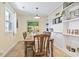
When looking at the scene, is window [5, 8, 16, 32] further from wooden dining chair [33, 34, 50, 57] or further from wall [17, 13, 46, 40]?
wall [17, 13, 46, 40]

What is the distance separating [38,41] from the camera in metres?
3.52

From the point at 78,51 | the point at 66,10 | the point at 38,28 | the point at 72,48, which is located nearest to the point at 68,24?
the point at 66,10

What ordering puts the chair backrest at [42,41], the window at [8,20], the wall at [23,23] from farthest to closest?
the wall at [23,23], the window at [8,20], the chair backrest at [42,41]

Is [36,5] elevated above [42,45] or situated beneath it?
elevated above

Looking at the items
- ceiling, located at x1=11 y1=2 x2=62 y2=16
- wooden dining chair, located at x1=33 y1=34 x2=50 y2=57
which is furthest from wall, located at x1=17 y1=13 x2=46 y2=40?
wooden dining chair, located at x1=33 y1=34 x2=50 y2=57

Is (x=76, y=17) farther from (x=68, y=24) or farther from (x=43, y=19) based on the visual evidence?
(x=43, y=19)

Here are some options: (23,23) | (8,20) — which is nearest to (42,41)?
(8,20)

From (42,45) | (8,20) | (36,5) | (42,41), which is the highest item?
(36,5)

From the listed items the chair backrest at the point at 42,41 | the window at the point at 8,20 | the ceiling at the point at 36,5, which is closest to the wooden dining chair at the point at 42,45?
the chair backrest at the point at 42,41

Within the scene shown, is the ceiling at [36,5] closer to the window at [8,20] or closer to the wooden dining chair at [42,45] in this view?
the window at [8,20]

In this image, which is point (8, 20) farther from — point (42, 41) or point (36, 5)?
point (42, 41)

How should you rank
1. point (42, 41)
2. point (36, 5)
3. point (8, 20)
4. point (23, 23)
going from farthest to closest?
1. point (23, 23)
2. point (36, 5)
3. point (8, 20)
4. point (42, 41)

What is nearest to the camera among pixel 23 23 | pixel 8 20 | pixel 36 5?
pixel 8 20

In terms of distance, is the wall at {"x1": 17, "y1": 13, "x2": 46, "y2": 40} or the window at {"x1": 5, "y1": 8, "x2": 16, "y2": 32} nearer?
the window at {"x1": 5, "y1": 8, "x2": 16, "y2": 32}
